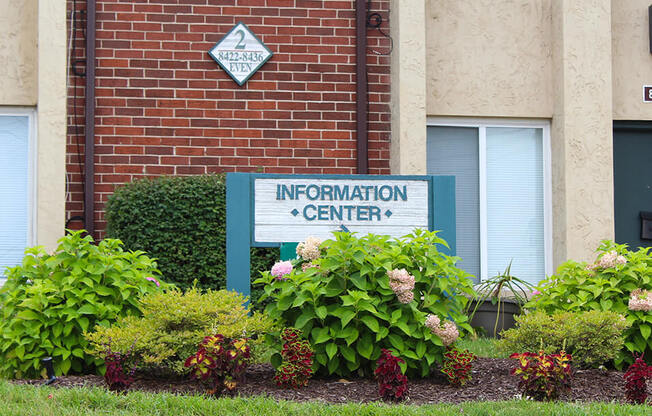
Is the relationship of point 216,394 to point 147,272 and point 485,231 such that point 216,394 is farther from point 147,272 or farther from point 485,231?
point 485,231

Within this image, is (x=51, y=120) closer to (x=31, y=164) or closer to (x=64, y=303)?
(x=31, y=164)

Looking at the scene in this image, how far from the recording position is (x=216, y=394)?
14.5 ft

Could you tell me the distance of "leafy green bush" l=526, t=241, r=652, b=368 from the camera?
5.41 metres

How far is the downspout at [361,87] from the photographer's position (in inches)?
343

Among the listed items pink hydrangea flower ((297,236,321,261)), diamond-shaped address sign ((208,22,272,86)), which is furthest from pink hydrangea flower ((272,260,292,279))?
diamond-shaped address sign ((208,22,272,86))

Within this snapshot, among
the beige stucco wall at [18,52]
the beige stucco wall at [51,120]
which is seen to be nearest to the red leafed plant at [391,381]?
the beige stucco wall at [51,120]

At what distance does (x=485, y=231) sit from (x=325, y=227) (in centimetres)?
375

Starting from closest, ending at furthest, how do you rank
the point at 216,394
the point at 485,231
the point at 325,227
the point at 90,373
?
the point at 216,394 → the point at 90,373 → the point at 325,227 → the point at 485,231

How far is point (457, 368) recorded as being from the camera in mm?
4871

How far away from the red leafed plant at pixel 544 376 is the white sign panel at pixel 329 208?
1.75 metres

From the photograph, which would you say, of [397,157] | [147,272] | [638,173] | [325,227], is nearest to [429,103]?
[397,157]

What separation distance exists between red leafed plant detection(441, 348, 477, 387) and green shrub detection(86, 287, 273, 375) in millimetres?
1148

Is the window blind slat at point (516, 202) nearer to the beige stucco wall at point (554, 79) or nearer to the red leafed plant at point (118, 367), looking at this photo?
the beige stucco wall at point (554, 79)

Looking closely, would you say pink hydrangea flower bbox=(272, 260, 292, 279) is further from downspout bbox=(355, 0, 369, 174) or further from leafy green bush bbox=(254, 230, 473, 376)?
downspout bbox=(355, 0, 369, 174)
